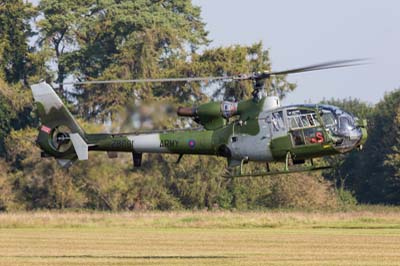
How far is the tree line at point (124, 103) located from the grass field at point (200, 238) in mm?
3625

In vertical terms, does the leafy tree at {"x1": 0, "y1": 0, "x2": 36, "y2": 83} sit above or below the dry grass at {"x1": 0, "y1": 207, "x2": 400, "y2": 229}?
above

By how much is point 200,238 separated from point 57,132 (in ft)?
37.6

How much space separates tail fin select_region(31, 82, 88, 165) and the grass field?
2653 millimetres

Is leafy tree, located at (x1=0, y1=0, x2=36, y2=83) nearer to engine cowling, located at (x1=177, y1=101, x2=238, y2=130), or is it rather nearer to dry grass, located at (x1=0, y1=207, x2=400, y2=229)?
dry grass, located at (x1=0, y1=207, x2=400, y2=229)

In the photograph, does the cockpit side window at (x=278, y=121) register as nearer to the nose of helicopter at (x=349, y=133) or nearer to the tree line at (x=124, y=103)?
the nose of helicopter at (x=349, y=133)

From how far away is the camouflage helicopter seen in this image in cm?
3184

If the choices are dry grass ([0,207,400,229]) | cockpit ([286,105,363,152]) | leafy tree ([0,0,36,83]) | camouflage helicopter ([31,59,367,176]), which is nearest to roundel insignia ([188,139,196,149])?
camouflage helicopter ([31,59,367,176])

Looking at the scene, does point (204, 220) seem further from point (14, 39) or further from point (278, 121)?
point (14, 39)

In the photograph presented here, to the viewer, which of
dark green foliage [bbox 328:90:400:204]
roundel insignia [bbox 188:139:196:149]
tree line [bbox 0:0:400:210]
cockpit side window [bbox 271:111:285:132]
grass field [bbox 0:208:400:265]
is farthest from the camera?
dark green foliage [bbox 328:90:400:204]

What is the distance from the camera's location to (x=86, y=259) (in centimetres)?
3438

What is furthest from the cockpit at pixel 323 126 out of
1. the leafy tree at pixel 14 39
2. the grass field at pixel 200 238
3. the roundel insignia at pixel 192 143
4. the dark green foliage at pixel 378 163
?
the leafy tree at pixel 14 39

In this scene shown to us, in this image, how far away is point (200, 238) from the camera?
148 ft

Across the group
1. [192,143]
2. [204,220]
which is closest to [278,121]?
[192,143]

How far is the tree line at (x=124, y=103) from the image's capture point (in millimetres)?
69938
